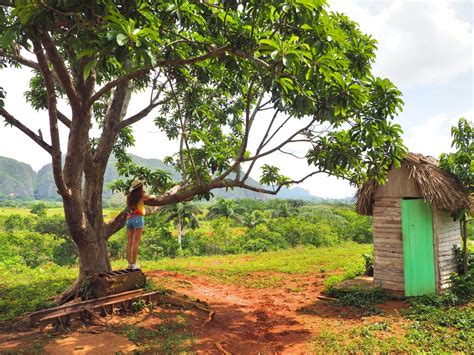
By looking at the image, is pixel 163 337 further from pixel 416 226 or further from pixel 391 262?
pixel 416 226

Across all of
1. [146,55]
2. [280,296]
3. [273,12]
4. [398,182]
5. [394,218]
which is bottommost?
[280,296]

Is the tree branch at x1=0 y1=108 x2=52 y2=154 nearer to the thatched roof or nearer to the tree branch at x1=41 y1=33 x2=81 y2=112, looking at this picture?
the tree branch at x1=41 y1=33 x2=81 y2=112

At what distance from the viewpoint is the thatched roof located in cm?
858

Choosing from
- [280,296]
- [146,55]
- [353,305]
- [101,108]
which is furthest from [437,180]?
[101,108]

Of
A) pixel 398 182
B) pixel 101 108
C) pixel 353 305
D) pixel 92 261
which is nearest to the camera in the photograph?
pixel 92 261

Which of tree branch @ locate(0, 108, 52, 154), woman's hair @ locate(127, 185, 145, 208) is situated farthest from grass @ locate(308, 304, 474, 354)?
tree branch @ locate(0, 108, 52, 154)

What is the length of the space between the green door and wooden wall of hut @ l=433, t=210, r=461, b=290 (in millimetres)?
115

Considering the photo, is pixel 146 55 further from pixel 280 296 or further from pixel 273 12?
pixel 280 296

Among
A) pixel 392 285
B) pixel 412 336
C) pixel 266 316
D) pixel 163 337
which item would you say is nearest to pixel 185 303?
pixel 266 316

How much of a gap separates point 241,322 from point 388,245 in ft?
14.5

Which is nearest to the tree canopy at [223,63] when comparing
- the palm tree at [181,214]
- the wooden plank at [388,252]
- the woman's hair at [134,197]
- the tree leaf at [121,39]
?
the tree leaf at [121,39]

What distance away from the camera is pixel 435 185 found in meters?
8.65

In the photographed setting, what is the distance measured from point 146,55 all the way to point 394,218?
7.80 m

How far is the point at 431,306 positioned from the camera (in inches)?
311
